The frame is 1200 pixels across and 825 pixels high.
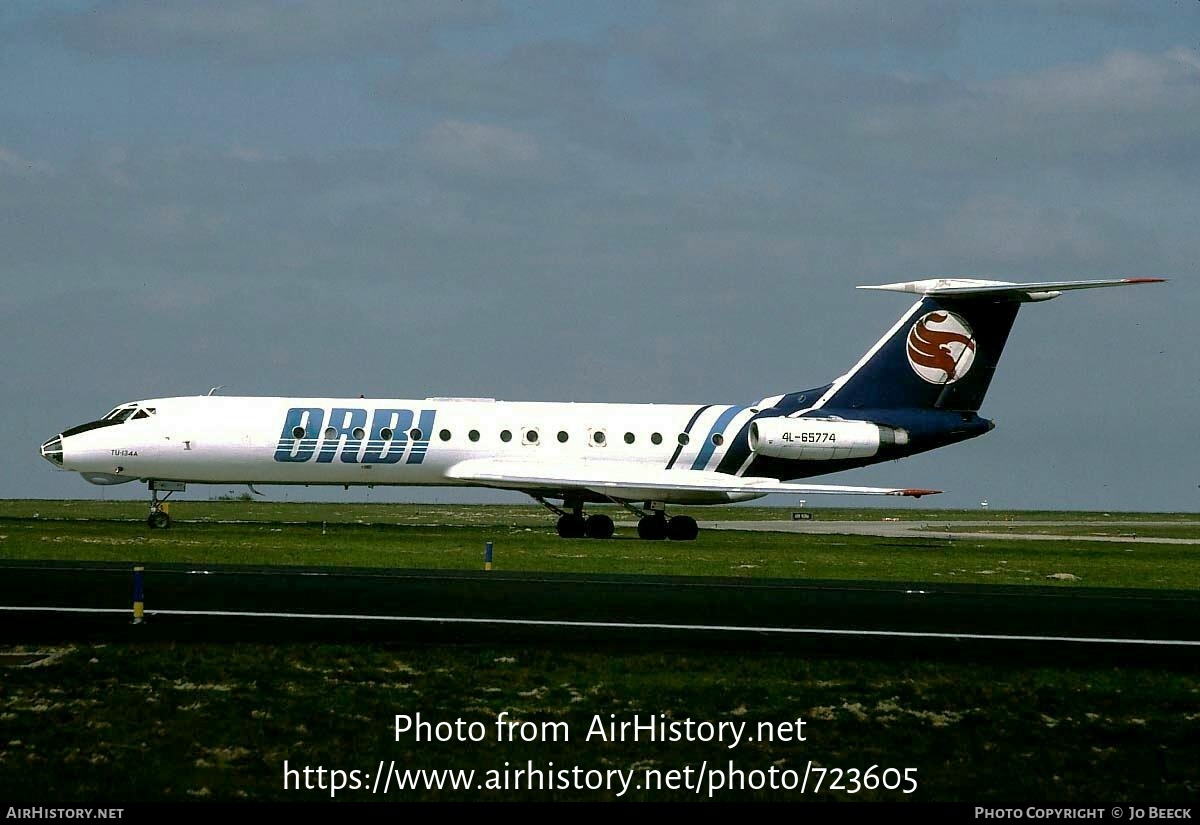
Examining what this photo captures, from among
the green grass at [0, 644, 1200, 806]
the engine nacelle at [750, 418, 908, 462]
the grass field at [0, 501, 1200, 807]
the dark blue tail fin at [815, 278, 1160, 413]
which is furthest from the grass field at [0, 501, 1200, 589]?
the green grass at [0, 644, 1200, 806]

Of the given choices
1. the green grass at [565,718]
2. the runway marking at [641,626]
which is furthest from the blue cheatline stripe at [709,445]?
the green grass at [565,718]

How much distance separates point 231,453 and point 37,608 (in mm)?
21746

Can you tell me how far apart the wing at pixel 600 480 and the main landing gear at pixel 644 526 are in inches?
25.5

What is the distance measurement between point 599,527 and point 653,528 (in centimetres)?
168

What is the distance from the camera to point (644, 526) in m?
41.9

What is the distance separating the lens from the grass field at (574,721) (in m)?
11.1

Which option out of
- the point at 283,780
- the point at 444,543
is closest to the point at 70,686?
the point at 283,780

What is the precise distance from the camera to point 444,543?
35750 mm

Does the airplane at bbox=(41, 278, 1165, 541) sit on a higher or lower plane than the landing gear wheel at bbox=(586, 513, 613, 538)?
higher

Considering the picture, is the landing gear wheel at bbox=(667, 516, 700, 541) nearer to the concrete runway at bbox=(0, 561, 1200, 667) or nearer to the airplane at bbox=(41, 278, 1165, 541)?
the airplane at bbox=(41, 278, 1165, 541)

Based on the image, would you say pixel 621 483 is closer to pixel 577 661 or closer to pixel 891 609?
pixel 891 609

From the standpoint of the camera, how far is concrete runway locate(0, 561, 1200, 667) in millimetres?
16844

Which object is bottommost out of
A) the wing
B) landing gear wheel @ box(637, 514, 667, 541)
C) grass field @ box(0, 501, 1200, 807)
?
grass field @ box(0, 501, 1200, 807)

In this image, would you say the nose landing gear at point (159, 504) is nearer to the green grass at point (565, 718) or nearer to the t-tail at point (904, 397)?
the t-tail at point (904, 397)
